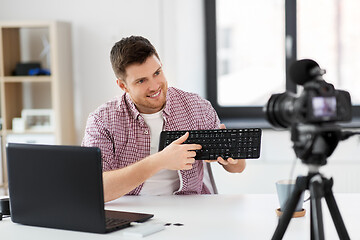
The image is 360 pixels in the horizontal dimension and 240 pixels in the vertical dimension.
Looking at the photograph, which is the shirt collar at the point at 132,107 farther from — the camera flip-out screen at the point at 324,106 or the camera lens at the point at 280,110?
the camera flip-out screen at the point at 324,106

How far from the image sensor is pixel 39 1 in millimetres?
3609

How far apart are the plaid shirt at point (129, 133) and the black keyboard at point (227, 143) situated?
25 centimetres

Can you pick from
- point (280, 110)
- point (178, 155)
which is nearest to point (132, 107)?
point (178, 155)

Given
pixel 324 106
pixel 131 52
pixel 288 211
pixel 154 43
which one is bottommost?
pixel 288 211

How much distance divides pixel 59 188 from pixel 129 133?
2.09ft

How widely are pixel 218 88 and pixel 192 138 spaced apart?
1921mm

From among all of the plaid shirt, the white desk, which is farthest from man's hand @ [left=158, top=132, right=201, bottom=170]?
the plaid shirt

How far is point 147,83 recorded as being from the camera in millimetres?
2074

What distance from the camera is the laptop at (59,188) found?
4.81 ft

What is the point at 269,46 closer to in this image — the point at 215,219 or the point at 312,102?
the point at 215,219

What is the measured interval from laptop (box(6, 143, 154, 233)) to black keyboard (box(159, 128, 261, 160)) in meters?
0.35

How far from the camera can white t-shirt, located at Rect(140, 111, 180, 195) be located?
211 centimetres

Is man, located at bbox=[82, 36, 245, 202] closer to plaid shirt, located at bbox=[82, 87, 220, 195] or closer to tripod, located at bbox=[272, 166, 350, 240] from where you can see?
plaid shirt, located at bbox=[82, 87, 220, 195]

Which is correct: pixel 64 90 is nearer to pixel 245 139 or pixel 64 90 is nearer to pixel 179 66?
pixel 179 66
